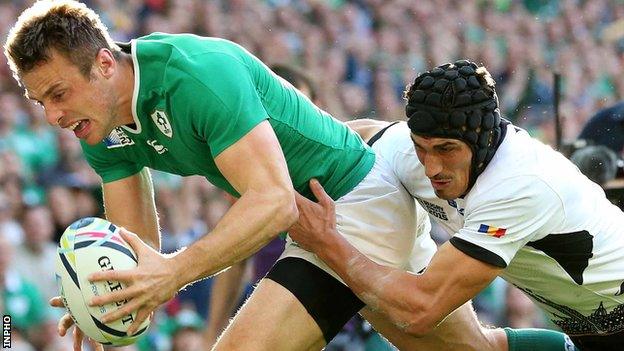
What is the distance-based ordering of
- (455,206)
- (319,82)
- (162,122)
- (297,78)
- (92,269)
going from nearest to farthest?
(92,269), (162,122), (455,206), (297,78), (319,82)

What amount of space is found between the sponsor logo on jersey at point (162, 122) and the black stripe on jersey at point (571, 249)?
1386 mm

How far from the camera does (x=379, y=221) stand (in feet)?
15.7

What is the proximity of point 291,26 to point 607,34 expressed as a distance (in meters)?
4.54

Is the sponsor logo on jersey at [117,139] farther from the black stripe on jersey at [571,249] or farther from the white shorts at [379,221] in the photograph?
the black stripe on jersey at [571,249]

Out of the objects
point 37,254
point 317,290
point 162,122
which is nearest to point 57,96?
point 162,122

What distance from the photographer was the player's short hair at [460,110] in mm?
4387

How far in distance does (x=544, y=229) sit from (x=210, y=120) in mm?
1273

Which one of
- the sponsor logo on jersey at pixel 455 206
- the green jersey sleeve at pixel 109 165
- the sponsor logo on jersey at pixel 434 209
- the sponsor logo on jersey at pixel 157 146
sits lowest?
the green jersey sleeve at pixel 109 165

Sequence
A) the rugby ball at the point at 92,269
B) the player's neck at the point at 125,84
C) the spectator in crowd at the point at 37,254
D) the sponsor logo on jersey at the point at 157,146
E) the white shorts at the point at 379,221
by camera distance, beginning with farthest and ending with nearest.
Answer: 1. the spectator in crowd at the point at 37,254
2. the white shorts at the point at 379,221
3. the sponsor logo on jersey at the point at 157,146
4. the player's neck at the point at 125,84
5. the rugby ball at the point at 92,269

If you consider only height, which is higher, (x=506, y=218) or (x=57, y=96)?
(x=57, y=96)

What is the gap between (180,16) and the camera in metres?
9.70

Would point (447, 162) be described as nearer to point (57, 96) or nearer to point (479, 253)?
point (479, 253)

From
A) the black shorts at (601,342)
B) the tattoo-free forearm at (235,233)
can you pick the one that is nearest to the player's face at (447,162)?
the tattoo-free forearm at (235,233)

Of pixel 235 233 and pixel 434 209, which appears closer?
pixel 235 233
